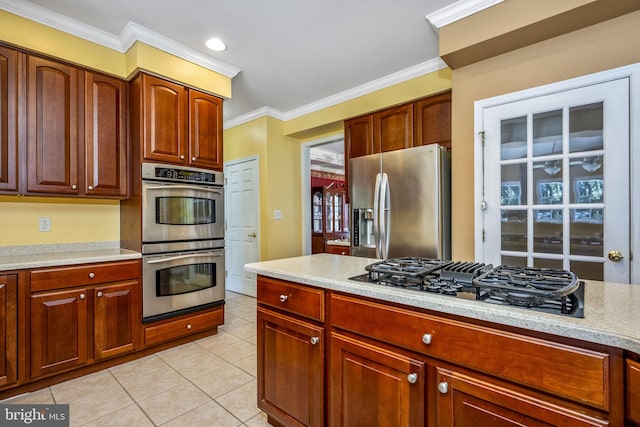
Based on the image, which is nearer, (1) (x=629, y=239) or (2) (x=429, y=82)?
(1) (x=629, y=239)

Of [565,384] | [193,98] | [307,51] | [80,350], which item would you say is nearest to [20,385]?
[80,350]

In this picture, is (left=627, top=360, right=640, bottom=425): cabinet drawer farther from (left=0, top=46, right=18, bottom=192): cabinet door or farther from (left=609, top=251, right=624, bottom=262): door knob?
(left=0, top=46, right=18, bottom=192): cabinet door

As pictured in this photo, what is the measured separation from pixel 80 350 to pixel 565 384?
279 cm

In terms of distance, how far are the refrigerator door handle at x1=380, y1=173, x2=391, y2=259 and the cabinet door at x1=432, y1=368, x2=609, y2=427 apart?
1.84 metres

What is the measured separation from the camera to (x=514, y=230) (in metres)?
2.22

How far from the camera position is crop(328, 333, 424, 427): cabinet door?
3.59 ft

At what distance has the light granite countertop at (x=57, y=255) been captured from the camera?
2044 millimetres

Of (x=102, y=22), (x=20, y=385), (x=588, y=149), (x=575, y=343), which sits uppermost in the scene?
(x=102, y=22)

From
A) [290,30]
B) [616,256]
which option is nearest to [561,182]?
[616,256]

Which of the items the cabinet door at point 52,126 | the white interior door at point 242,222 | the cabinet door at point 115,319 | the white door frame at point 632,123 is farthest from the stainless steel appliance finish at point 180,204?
the white door frame at point 632,123

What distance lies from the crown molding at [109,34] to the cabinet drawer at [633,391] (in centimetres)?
329

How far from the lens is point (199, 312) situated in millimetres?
2877

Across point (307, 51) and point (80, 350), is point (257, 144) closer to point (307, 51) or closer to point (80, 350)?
point (307, 51)

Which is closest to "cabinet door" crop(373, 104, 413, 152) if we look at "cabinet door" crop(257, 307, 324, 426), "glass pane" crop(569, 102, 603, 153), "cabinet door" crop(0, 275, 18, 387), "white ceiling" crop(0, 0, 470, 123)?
"white ceiling" crop(0, 0, 470, 123)
